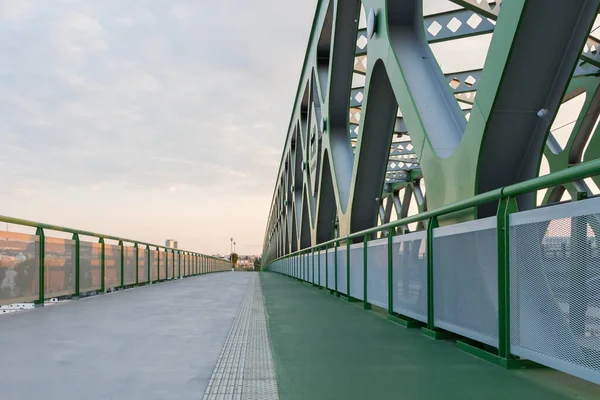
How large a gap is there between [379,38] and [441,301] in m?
6.52

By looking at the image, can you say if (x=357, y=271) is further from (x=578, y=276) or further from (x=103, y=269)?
(x=103, y=269)

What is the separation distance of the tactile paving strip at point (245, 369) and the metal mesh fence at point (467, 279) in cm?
151

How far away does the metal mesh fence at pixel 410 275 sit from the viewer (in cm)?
526

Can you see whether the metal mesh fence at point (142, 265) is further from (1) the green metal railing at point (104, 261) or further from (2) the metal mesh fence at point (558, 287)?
(2) the metal mesh fence at point (558, 287)

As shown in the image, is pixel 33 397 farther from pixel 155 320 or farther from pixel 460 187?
pixel 460 187

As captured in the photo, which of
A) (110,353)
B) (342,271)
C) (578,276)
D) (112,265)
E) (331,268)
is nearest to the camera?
(578,276)

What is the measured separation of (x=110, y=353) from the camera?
423 centimetres

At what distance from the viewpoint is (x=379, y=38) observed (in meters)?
10.1

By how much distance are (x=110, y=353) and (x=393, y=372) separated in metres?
2.14

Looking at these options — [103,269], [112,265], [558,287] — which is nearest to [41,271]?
[103,269]

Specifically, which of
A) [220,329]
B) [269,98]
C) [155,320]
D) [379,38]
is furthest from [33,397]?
[269,98]

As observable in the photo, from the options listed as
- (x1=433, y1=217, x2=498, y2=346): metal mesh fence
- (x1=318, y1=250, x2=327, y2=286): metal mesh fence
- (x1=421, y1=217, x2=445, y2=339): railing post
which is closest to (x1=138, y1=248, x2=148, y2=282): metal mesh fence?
(x1=318, y1=250, x2=327, y2=286): metal mesh fence

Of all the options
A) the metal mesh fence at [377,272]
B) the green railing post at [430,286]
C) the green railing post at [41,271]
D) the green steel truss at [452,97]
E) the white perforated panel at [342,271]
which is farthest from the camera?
the white perforated panel at [342,271]

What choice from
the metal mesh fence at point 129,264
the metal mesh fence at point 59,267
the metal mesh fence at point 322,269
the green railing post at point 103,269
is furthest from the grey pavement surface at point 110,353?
the metal mesh fence at point 129,264
